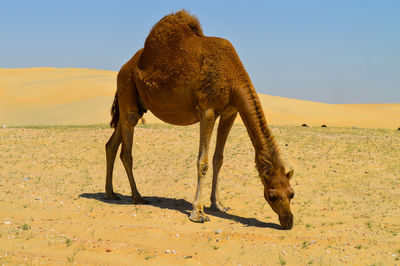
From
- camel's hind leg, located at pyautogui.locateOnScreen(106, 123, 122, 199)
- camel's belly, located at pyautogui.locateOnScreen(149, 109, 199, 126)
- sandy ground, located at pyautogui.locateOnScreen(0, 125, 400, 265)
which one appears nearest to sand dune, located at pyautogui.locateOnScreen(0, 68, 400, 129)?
sandy ground, located at pyautogui.locateOnScreen(0, 125, 400, 265)

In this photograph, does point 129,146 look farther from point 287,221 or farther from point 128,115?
point 287,221

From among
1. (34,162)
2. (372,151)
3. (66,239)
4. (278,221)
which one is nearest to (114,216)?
(66,239)

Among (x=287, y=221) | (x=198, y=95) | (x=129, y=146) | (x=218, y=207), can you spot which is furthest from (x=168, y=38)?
(x=287, y=221)

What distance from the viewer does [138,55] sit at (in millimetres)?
9703

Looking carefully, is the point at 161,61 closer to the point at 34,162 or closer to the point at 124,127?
the point at 124,127

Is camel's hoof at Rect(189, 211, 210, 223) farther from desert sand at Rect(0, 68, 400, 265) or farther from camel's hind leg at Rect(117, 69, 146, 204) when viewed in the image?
camel's hind leg at Rect(117, 69, 146, 204)

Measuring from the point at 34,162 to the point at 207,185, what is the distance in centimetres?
533

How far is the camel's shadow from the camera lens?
821 cm

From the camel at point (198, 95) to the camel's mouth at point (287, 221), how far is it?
0.06 ft

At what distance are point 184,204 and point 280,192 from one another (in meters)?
2.78

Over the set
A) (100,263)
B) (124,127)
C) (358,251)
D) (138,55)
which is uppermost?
(138,55)

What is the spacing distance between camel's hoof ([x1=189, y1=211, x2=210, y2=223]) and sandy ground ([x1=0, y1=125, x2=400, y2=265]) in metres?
0.14

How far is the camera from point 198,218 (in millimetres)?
8195

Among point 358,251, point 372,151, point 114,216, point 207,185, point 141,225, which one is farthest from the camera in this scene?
point 372,151
